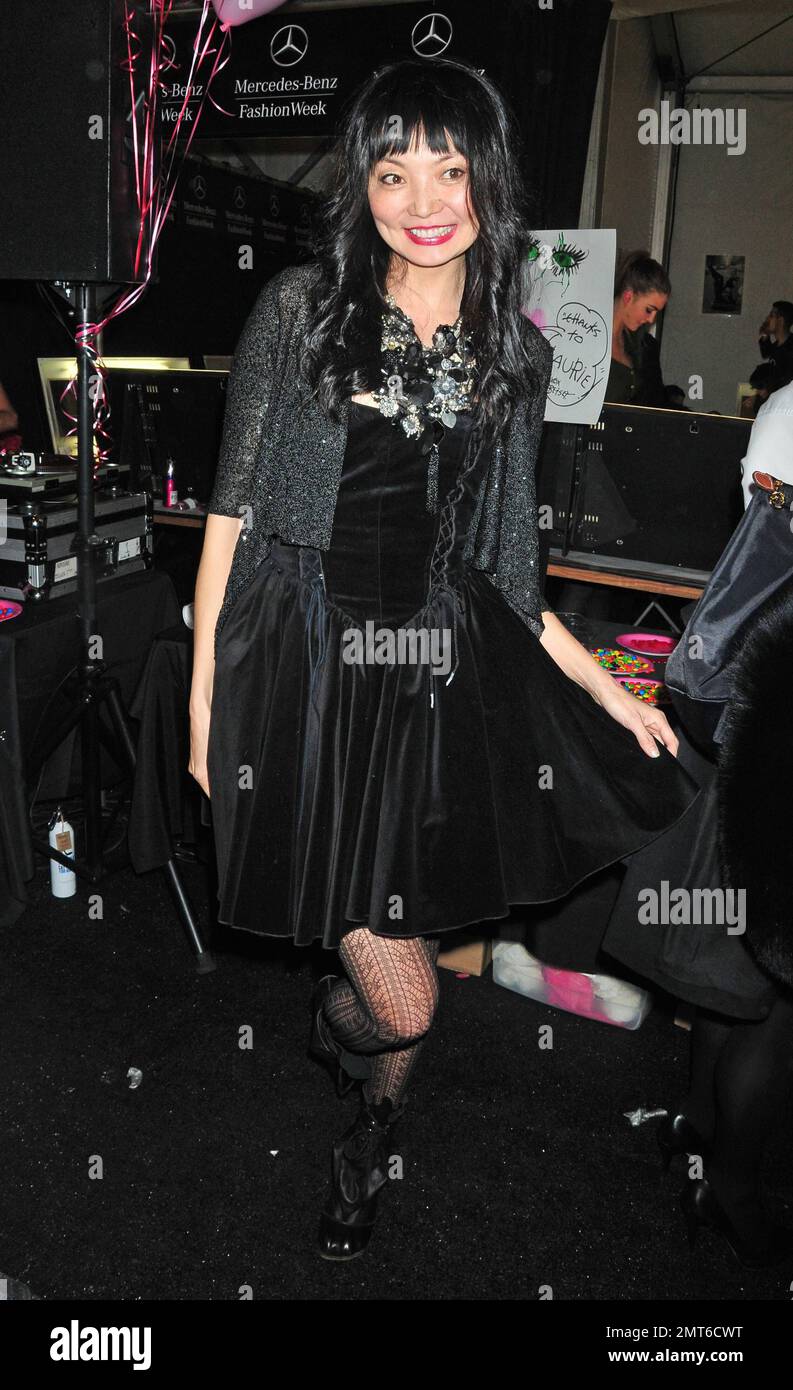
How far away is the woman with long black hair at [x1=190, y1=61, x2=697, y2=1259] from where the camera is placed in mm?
1554

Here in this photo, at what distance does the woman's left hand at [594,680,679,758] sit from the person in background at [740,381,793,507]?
37 centimetres

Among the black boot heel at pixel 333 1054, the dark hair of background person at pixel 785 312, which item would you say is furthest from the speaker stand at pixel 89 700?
the dark hair of background person at pixel 785 312

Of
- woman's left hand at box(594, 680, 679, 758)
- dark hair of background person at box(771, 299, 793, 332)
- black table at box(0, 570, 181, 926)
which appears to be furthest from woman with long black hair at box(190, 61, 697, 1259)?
dark hair of background person at box(771, 299, 793, 332)

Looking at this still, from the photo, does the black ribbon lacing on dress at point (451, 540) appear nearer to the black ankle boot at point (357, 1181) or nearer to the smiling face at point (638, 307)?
the black ankle boot at point (357, 1181)

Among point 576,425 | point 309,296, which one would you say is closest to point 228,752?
point 309,296

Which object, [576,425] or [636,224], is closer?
[576,425]

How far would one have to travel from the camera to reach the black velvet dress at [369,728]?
5.23ft

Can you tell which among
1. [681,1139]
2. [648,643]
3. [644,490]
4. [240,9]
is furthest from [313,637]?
[240,9]

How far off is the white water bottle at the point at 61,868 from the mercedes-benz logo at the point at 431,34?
329cm

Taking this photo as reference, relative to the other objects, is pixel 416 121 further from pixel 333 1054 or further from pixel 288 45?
pixel 288 45

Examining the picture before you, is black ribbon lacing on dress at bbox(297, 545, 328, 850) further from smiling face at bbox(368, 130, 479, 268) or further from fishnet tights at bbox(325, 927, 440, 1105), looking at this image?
smiling face at bbox(368, 130, 479, 268)

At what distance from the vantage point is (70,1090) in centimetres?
229
